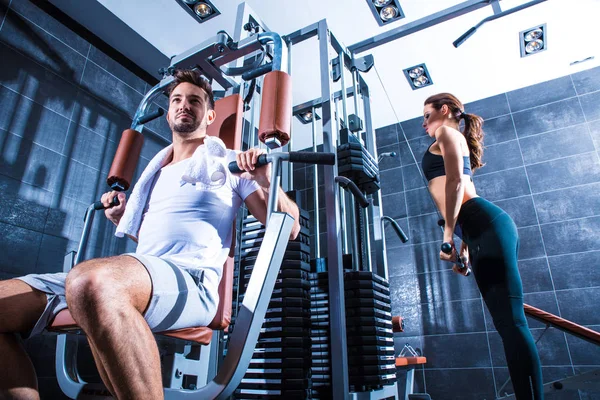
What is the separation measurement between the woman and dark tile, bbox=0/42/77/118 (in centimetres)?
254

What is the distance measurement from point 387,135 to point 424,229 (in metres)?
1.27

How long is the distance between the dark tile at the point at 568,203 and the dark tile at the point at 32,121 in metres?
3.97

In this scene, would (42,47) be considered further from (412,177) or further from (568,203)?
(568,203)

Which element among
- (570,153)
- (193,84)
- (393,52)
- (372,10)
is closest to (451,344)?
(570,153)

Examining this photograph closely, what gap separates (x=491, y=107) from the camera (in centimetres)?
411

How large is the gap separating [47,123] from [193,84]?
171cm

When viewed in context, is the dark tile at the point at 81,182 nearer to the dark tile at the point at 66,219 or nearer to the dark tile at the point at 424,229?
the dark tile at the point at 66,219

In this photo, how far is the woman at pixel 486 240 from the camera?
121cm

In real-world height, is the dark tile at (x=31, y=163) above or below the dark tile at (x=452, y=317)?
above

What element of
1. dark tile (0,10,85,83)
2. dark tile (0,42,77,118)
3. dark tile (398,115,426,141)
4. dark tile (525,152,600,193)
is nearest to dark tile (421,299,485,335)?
dark tile (525,152,600,193)

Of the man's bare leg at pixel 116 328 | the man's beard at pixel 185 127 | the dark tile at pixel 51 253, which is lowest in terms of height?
the man's bare leg at pixel 116 328

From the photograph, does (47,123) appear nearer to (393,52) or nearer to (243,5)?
(243,5)

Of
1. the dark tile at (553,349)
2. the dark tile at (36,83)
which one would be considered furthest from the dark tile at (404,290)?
the dark tile at (36,83)

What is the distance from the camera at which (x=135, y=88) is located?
11.1ft
